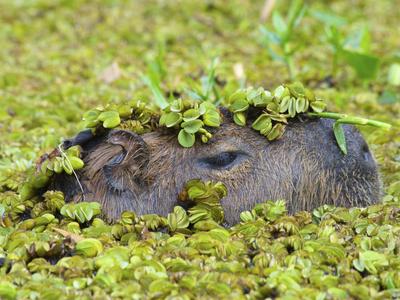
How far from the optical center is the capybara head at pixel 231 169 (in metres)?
4.00

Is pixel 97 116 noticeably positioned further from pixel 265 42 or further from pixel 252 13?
pixel 252 13

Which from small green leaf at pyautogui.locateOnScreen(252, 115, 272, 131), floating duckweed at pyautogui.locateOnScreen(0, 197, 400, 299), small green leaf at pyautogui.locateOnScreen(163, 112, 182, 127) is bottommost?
floating duckweed at pyautogui.locateOnScreen(0, 197, 400, 299)

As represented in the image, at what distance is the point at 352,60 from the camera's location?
6512mm

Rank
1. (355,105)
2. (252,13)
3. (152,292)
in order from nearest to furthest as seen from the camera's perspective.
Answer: (152,292) < (355,105) < (252,13)

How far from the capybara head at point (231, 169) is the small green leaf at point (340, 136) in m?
0.03

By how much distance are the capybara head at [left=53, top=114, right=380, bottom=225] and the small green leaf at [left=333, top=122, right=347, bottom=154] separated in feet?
0.11

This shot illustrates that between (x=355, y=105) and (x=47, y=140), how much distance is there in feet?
7.51

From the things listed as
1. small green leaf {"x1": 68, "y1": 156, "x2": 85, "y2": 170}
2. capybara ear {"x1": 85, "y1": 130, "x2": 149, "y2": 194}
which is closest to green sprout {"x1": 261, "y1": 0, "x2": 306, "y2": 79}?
capybara ear {"x1": 85, "y1": 130, "x2": 149, "y2": 194}

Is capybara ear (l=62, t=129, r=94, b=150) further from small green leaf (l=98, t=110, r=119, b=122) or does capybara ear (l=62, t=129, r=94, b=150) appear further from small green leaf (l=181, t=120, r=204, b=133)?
small green leaf (l=181, t=120, r=204, b=133)

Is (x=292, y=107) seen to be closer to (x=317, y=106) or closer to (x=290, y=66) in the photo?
(x=317, y=106)

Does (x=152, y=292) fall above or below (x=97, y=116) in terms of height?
below

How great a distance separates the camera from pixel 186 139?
4.00 m

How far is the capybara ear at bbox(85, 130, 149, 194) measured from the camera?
3.96 meters

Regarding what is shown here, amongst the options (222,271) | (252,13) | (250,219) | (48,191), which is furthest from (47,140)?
(252,13)
